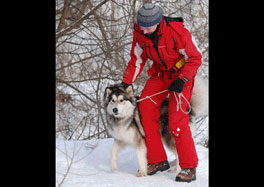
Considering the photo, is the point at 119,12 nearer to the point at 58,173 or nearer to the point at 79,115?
the point at 79,115

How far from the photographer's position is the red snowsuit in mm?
3930

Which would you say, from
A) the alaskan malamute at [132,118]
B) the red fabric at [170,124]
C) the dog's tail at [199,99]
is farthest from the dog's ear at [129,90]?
the dog's tail at [199,99]

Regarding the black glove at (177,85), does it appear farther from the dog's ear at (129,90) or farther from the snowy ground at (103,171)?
the snowy ground at (103,171)

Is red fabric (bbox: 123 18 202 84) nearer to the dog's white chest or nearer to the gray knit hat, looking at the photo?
the gray knit hat

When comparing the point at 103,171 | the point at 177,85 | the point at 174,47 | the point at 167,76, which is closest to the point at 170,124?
the point at 177,85

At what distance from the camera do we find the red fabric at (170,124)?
407 cm

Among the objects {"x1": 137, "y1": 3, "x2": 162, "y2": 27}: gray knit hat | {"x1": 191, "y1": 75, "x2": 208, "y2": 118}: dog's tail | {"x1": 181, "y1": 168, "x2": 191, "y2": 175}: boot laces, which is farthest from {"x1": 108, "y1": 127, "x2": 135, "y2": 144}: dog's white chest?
{"x1": 137, "y1": 3, "x2": 162, "y2": 27}: gray knit hat

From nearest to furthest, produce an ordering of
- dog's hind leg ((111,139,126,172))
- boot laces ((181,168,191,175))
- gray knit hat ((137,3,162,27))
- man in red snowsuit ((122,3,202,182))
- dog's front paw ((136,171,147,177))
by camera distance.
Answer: gray knit hat ((137,3,162,27)), man in red snowsuit ((122,3,202,182)), boot laces ((181,168,191,175)), dog's front paw ((136,171,147,177)), dog's hind leg ((111,139,126,172))

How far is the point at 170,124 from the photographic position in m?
4.09

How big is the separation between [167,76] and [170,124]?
0.59 meters
